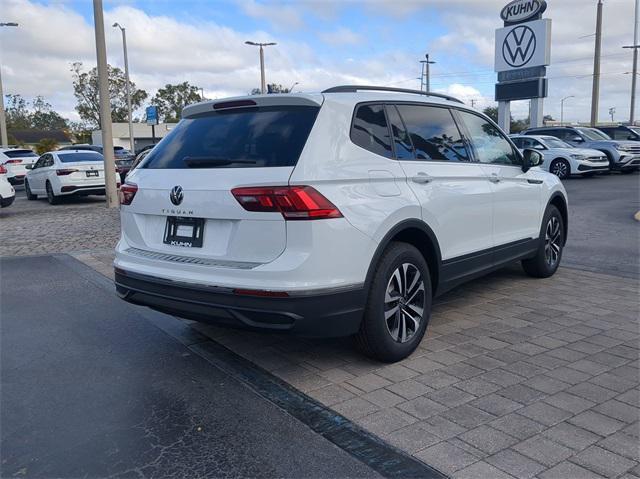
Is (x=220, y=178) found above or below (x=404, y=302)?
above

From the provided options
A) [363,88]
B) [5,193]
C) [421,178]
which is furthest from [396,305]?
[5,193]

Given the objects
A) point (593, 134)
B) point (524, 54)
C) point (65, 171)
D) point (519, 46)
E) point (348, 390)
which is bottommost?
point (348, 390)

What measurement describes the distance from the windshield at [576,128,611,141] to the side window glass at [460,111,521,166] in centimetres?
1894

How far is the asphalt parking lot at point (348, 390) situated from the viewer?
9.94 feet

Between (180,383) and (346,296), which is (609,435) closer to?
(346,296)

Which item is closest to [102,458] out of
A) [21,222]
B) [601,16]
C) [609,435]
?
[609,435]

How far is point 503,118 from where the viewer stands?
102 ft

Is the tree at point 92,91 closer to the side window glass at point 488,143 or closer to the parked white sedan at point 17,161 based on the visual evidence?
the parked white sedan at point 17,161

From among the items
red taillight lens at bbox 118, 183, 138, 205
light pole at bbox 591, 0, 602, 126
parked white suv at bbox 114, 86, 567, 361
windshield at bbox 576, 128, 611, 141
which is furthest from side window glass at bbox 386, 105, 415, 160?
light pole at bbox 591, 0, 602, 126

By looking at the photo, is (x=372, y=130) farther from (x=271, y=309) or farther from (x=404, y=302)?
(x=271, y=309)

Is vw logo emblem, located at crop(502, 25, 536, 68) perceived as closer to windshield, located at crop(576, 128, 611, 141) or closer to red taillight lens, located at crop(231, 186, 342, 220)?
windshield, located at crop(576, 128, 611, 141)

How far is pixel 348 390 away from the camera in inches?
151

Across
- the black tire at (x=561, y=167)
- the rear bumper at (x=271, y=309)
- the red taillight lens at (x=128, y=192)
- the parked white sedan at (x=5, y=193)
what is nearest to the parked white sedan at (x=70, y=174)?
the parked white sedan at (x=5, y=193)

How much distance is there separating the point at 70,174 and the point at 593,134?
19472 millimetres
